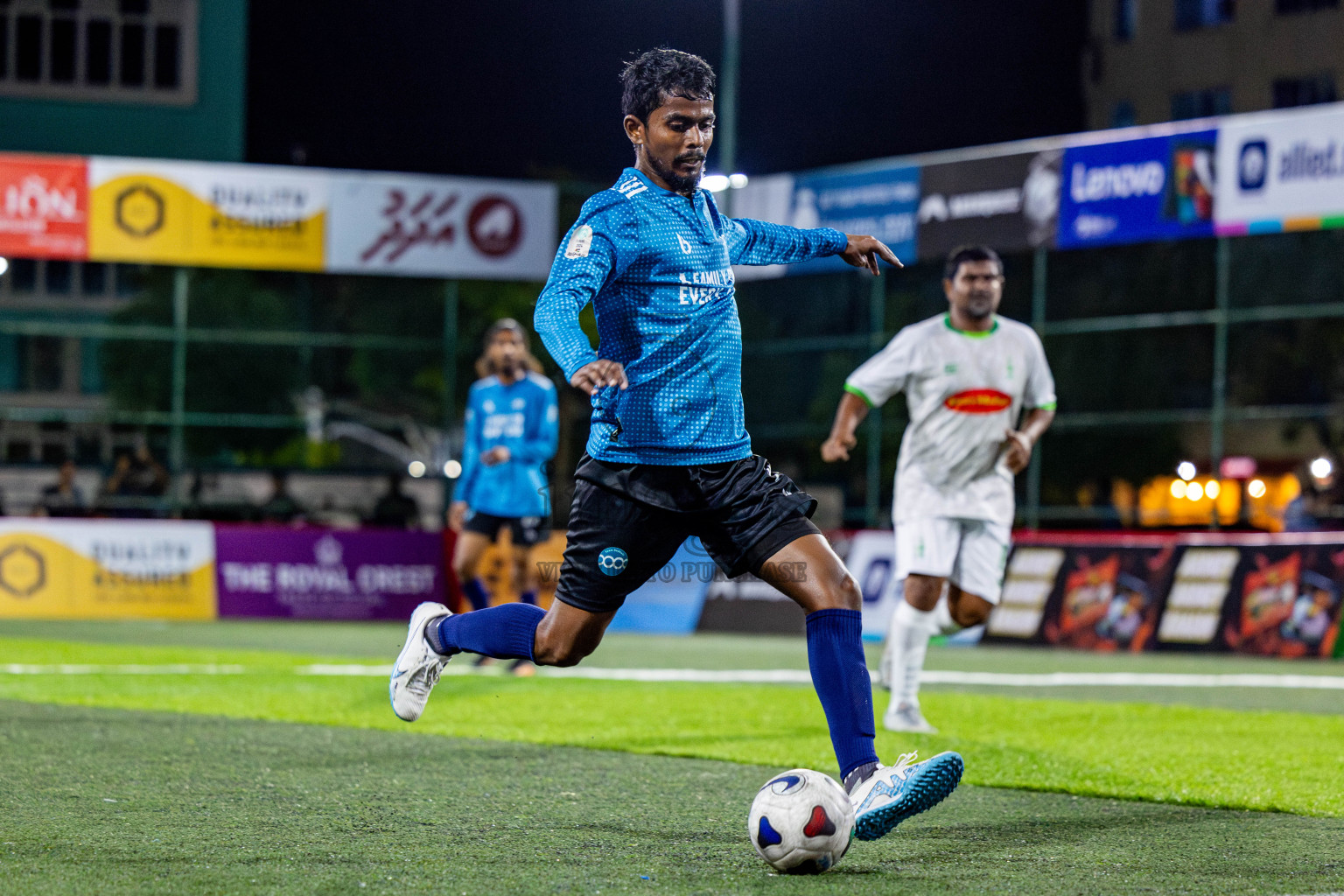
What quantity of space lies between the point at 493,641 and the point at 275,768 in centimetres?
161

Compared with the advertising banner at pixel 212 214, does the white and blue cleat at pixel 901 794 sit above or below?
below

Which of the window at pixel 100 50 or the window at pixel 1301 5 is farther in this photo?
the window at pixel 1301 5

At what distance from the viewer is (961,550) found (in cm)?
851

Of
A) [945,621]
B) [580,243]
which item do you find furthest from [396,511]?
[580,243]

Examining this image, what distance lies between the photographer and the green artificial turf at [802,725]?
6789 mm

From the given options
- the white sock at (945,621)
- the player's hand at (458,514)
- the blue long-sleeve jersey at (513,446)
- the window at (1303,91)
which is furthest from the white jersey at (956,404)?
the window at (1303,91)

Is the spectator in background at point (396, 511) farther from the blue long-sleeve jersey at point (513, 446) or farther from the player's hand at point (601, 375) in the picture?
the player's hand at point (601, 375)

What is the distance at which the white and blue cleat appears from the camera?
462cm

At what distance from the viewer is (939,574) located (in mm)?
8344

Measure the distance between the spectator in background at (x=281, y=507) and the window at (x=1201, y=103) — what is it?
25846 millimetres

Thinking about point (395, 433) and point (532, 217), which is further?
point (395, 433)

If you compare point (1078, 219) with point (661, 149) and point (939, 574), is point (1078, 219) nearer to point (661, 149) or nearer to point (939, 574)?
point (939, 574)

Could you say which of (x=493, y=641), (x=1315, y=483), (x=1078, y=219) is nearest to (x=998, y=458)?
(x=493, y=641)

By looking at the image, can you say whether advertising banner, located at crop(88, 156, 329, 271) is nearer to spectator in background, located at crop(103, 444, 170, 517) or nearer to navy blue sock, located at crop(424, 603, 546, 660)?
spectator in background, located at crop(103, 444, 170, 517)
